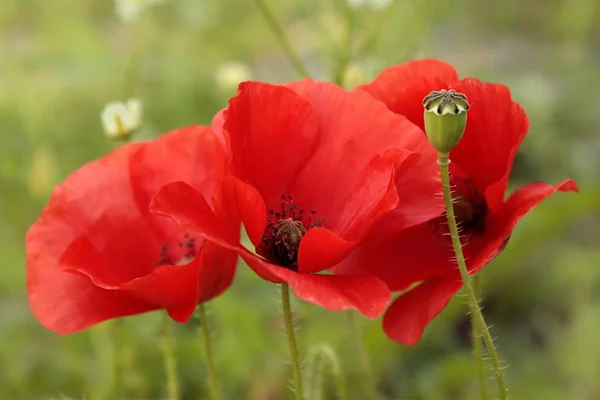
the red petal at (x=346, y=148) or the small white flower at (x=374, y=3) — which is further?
the small white flower at (x=374, y=3)

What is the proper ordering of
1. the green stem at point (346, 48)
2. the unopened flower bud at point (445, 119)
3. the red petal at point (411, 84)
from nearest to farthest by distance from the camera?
the unopened flower bud at point (445, 119)
the red petal at point (411, 84)
the green stem at point (346, 48)

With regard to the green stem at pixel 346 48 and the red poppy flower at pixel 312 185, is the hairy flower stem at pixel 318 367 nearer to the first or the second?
the red poppy flower at pixel 312 185

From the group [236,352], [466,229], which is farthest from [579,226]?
[466,229]

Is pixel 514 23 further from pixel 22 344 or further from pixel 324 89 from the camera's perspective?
pixel 324 89

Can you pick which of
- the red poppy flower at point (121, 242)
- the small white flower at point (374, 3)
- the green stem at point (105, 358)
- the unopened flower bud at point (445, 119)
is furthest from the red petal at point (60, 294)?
the small white flower at point (374, 3)

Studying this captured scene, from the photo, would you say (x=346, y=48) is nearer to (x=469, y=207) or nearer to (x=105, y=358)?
(x=469, y=207)

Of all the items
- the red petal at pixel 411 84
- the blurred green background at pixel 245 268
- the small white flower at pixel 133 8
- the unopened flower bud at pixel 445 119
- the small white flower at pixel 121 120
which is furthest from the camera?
the small white flower at pixel 133 8
